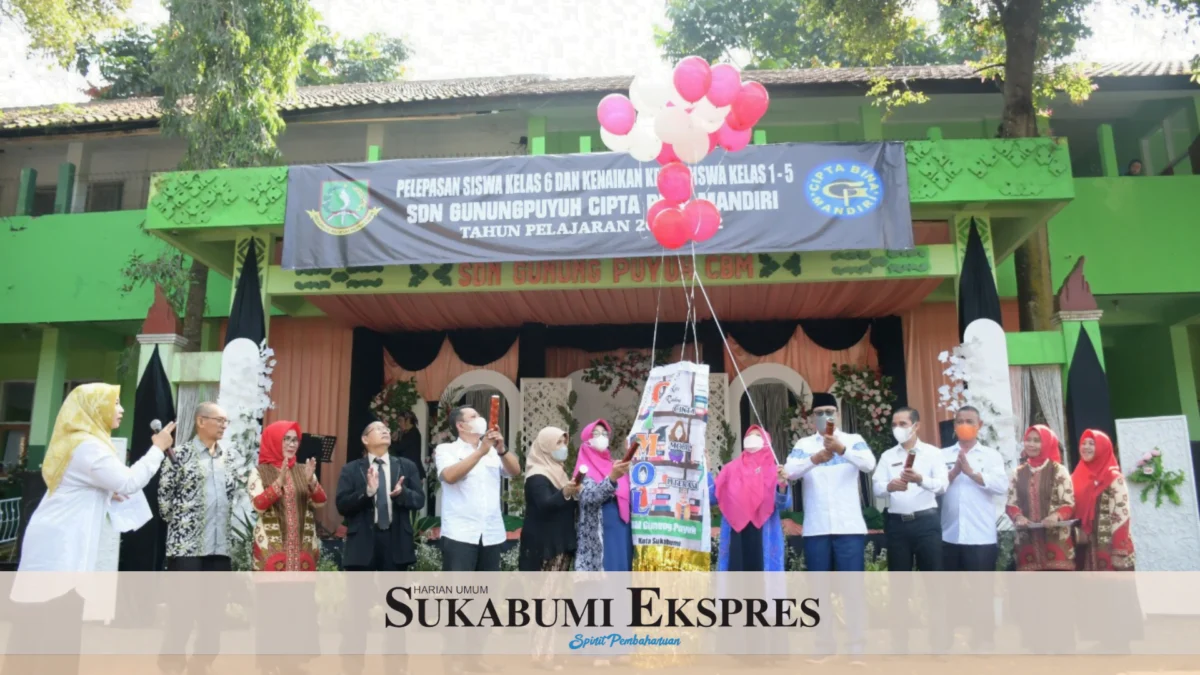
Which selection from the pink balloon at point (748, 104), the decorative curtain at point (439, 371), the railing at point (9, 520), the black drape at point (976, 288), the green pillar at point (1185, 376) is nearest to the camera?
the pink balloon at point (748, 104)

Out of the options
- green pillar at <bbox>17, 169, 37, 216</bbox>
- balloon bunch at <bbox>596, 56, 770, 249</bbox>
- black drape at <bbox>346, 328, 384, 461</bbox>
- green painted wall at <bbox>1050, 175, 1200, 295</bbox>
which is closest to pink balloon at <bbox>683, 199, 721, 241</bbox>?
balloon bunch at <bbox>596, 56, 770, 249</bbox>

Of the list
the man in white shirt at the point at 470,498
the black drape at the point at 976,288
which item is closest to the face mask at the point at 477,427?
the man in white shirt at the point at 470,498

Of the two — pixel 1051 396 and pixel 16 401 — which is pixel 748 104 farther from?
pixel 16 401

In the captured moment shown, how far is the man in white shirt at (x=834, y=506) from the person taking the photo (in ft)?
15.1

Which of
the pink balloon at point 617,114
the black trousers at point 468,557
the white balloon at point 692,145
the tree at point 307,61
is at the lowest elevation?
the black trousers at point 468,557

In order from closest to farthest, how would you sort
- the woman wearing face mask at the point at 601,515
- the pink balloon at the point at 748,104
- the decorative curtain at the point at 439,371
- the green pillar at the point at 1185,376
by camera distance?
the woman wearing face mask at the point at 601,515 < the pink balloon at the point at 748,104 < the decorative curtain at the point at 439,371 < the green pillar at the point at 1185,376

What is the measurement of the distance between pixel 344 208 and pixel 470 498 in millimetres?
3339

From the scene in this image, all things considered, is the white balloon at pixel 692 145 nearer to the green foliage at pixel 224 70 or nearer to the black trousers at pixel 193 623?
the black trousers at pixel 193 623

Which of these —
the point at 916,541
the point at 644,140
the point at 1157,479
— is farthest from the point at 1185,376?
the point at 644,140

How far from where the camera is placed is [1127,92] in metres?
9.14

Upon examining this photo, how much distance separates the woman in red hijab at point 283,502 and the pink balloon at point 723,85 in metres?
2.96

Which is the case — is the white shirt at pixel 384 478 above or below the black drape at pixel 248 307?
below

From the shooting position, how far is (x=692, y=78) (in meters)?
4.90

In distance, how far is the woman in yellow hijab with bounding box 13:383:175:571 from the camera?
3549mm
